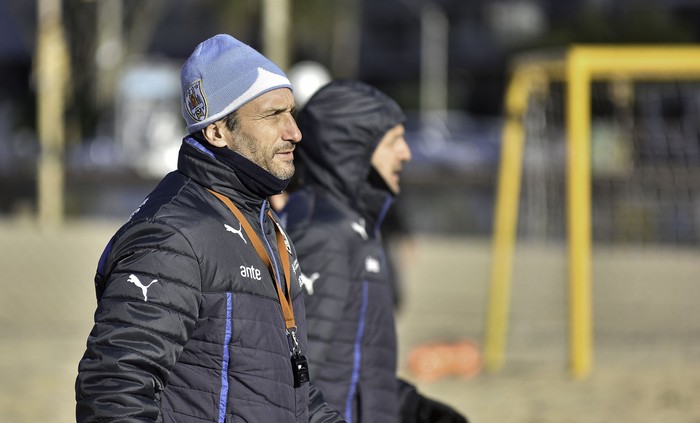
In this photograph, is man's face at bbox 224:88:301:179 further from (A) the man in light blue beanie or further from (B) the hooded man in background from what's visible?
(B) the hooded man in background

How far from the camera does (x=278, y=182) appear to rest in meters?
3.04

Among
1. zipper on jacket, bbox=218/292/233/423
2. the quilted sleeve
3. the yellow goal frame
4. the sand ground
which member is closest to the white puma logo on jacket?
the quilted sleeve

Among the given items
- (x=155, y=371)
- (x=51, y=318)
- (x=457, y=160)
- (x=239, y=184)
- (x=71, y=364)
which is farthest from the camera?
(x=457, y=160)

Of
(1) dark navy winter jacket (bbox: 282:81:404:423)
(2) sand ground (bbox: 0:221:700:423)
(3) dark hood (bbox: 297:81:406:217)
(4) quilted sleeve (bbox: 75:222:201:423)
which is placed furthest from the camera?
(2) sand ground (bbox: 0:221:700:423)

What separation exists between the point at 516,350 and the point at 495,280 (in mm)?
1069

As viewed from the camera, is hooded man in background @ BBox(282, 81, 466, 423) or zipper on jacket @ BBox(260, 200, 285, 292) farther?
hooded man in background @ BBox(282, 81, 466, 423)

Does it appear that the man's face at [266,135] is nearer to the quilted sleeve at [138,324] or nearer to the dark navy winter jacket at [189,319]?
the dark navy winter jacket at [189,319]

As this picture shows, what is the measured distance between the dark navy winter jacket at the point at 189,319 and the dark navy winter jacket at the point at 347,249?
75cm

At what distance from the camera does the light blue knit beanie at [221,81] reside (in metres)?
3.04

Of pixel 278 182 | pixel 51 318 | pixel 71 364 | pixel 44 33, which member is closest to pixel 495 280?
pixel 71 364

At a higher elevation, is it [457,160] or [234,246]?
[457,160]

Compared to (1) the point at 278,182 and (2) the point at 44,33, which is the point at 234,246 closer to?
(1) the point at 278,182

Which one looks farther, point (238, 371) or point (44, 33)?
point (44, 33)

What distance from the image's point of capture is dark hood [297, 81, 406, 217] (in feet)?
13.9
